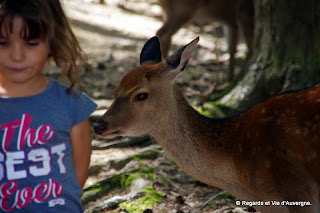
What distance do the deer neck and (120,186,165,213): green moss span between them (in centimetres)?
72

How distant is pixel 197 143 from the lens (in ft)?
12.5

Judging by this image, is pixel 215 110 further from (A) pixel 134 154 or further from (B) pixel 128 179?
(B) pixel 128 179

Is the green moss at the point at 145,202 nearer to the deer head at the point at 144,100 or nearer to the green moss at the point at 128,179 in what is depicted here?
the green moss at the point at 128,179

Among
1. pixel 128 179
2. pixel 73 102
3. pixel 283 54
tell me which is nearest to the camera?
pixel 73 102

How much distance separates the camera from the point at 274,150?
3.36 meters

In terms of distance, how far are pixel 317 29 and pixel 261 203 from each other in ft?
9.18

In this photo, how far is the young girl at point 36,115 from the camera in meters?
2.77

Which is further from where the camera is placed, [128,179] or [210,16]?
[210,16]

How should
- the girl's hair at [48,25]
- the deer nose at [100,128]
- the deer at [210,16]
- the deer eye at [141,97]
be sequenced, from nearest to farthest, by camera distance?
the girl's hair at [48,25] → the deer nose at [100,128] → the deer eye at [141,97] → the deer at [210,16]

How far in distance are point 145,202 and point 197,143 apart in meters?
0.94

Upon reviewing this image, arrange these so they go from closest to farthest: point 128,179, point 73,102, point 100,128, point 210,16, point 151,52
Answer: point 73,102
point 100,128
point 151,52
point 128,179
point 210,16

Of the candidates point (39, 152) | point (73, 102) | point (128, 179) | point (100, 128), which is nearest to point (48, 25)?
point (73, 102)

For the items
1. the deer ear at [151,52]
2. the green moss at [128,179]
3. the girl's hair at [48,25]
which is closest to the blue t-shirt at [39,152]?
the girl's hair at [48,25]

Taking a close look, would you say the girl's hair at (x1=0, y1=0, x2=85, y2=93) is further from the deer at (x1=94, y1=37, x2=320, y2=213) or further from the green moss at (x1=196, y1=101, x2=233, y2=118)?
the green moss at (x1=196, y1=101, x2=233, y2=118)
